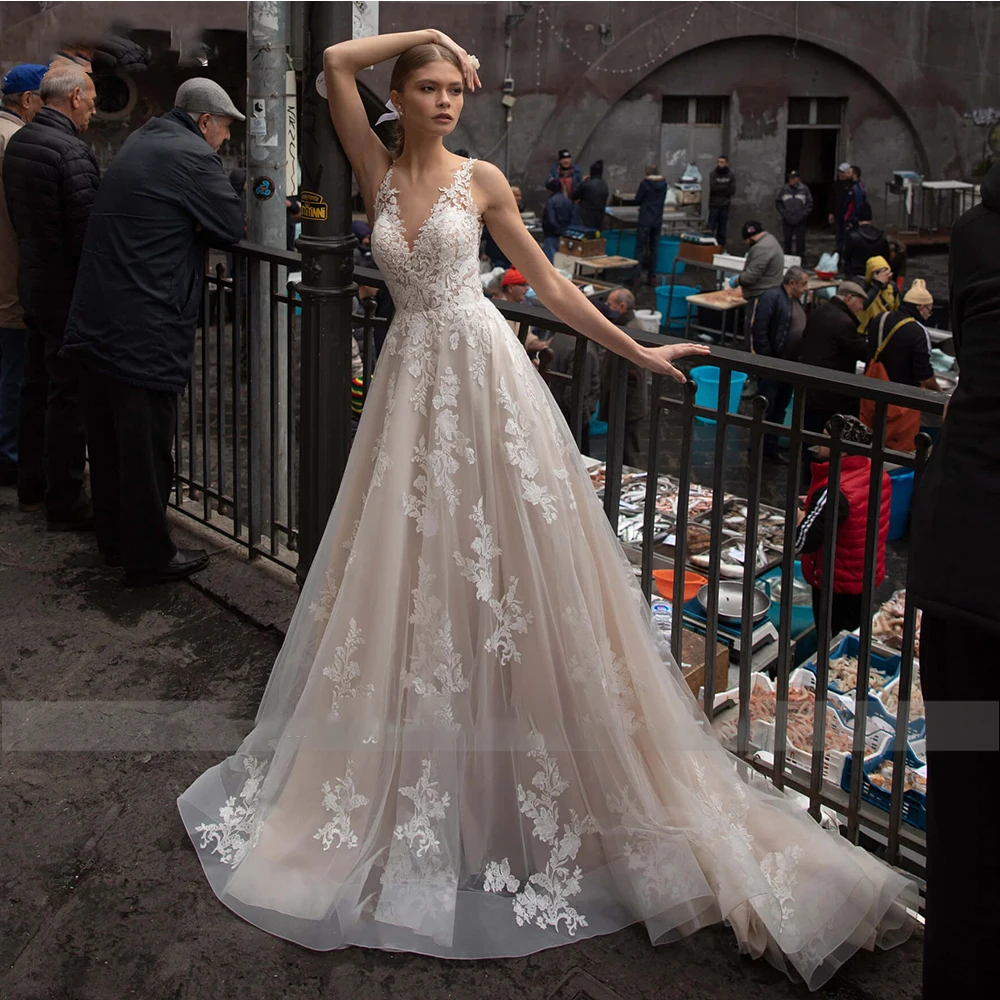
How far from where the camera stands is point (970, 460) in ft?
6.81

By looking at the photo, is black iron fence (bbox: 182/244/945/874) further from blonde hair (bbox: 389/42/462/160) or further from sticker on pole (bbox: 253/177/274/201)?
sticker on pole (bbox: 253/177/274/201)

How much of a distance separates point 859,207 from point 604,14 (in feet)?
19.8

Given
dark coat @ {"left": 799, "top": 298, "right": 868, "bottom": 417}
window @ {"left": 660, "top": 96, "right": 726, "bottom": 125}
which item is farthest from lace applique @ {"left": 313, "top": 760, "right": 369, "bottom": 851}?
window @ {"left": 660, "top": 96, "right": 726, "bottom": 125}

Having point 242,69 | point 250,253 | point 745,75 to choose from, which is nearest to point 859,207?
point 745,75

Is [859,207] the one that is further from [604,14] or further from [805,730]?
[805,730]

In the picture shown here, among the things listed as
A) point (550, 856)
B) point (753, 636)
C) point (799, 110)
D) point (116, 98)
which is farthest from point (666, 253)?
point (550, 856)

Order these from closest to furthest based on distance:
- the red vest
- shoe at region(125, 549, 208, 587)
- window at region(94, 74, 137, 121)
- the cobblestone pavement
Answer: the cobblestone pavement, shoe at region(125, 549, 208, 587), the red vest, window at region(94, 74, 137, 121)

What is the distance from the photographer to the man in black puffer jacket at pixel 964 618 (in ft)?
6.74

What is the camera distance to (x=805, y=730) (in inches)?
163

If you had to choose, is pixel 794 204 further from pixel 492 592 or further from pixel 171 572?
pixel 492 592

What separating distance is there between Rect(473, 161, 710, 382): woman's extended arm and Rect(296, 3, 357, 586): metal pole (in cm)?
51

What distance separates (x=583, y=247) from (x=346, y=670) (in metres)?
14.1

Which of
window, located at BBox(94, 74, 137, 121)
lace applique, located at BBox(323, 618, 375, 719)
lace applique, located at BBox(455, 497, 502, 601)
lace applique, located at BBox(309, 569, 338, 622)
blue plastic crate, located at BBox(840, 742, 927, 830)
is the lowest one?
blue plastic crate, located at BBox(840, 742, 927, 830)

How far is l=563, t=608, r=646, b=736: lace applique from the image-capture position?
2869 mm
